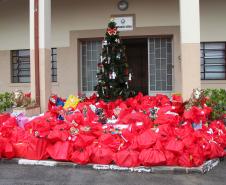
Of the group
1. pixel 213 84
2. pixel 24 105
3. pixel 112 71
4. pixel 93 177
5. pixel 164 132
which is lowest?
pixel 93 177

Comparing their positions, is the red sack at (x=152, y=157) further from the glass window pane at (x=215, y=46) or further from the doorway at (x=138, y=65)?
the doorway at (x=138, y=65)

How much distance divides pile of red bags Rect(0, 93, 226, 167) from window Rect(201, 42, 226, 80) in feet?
16.5

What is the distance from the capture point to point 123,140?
6129mm

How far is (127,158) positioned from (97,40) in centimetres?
753

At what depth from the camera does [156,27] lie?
11.9 m

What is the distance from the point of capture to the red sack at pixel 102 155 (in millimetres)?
5883

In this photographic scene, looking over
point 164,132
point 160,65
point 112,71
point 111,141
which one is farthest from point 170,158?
point 160,65

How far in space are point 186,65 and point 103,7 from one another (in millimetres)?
4774

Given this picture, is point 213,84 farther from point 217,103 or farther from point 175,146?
point 175,146

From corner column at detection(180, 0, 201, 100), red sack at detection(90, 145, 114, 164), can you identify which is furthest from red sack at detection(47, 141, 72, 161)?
corner column at detection(180, 0, 201, 100)

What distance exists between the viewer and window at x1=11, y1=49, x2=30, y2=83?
1322cm

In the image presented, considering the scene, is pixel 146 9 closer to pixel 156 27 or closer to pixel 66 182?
pixel 156 27

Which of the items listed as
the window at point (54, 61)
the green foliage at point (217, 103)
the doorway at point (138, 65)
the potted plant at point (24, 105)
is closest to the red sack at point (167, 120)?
the green foliage at point (217, 103)

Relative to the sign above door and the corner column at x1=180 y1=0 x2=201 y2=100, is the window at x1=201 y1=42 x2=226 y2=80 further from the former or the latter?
the corner column at x1=180 y1=0 x2=201 y2=100
